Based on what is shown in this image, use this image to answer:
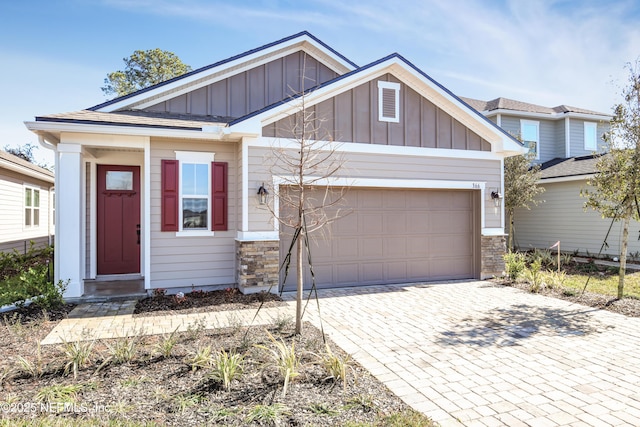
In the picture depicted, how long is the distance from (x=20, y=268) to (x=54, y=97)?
24.6ft

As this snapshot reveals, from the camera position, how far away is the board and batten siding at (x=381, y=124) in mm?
8453

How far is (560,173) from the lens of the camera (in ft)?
47.9

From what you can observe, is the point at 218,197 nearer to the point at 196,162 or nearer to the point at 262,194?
the point at 196,162

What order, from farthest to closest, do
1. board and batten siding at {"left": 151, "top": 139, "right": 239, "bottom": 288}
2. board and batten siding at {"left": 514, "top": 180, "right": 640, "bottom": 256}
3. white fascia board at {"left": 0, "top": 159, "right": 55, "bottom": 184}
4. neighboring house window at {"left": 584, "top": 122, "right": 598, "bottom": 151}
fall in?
neighboring house window at {"left": 584, "top": 122, "right": 598, "bottom": 151} < board and batten siding at {"left": 514, "top": 180, "right": 640, "bottom": 256} < white fascia board at {"left": 0, "top": 159, "right": 55, "bottom": 184} < board and batten siding at {"left": 151, "top": 139, "right": 239, "bottom": 288}

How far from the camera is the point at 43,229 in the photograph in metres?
15.7

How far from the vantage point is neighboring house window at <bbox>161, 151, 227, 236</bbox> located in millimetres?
7961

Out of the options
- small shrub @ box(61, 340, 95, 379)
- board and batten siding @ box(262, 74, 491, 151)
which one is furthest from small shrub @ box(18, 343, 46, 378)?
board and batten siding @ box(262, 74, 491, 151)

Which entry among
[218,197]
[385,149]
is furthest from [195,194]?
[385,149]

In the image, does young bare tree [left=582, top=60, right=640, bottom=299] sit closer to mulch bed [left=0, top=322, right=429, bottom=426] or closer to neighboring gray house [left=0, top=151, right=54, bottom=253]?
mulch bed [left=0, top=322, right=429, bottom=426]

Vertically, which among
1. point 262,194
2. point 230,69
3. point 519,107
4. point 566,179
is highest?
point 519,107

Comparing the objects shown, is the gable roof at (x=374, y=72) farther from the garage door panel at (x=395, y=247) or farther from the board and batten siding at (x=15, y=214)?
the board and batten siding at (x=15, y=214)

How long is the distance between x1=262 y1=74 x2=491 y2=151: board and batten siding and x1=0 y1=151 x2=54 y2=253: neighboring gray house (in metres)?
9.26

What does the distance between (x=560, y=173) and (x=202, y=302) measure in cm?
1368

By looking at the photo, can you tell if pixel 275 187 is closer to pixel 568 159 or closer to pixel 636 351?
pixel 636 351
